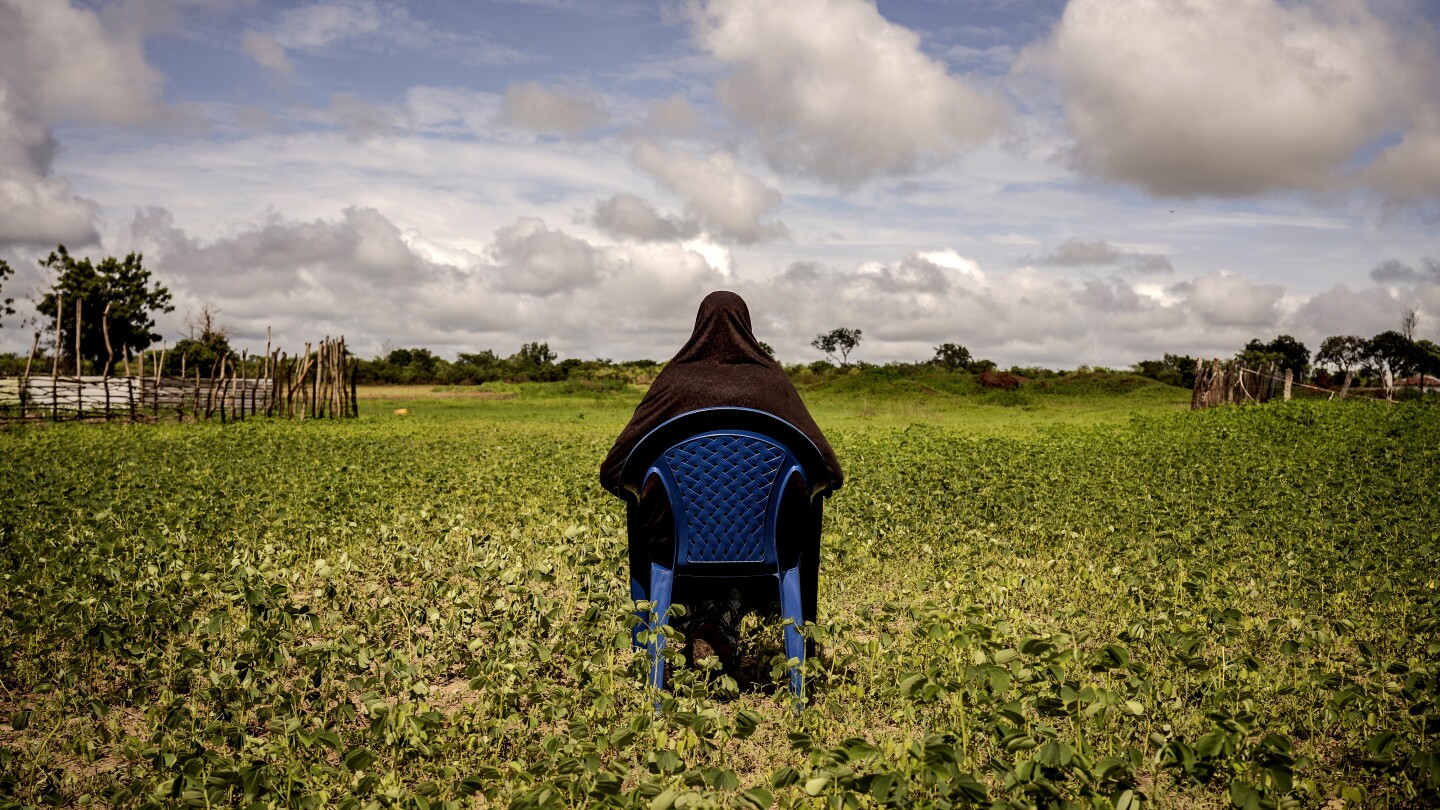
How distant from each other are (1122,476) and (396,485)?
9.10 meters

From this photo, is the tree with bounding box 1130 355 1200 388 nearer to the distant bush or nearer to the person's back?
the distant bush

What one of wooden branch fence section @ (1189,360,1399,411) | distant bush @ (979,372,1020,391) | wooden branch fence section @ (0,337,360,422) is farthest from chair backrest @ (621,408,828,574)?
distant bush @ (979,372,1020,391)

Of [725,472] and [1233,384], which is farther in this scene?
[1233,384]

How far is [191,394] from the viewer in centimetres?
2862

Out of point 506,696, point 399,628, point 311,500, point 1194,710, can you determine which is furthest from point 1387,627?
point 311,500

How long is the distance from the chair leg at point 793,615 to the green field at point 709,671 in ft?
0.30

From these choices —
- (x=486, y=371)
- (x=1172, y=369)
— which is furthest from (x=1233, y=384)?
(x=486, y=371)

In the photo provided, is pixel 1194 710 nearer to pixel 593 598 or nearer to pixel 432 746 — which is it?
pixel 593 598

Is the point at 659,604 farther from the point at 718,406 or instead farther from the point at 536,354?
the point at 536,354

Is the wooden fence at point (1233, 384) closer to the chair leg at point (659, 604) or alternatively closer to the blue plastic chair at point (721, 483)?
the blue plastic chair at point (721, 483)

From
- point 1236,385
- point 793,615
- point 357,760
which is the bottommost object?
point 357,760

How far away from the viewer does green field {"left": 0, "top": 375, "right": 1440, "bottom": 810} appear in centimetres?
322

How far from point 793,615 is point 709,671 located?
62 cm

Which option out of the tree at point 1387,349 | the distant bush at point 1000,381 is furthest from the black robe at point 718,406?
the tree at point 1387,349
